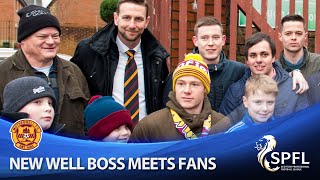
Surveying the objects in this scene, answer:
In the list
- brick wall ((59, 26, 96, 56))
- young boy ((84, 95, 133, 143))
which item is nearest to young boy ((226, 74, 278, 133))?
young boy ((84, 95, 133, 143))

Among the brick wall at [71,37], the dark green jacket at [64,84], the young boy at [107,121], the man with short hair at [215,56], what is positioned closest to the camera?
the young boy at [107,121]

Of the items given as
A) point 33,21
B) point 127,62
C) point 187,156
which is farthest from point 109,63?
point 187,156

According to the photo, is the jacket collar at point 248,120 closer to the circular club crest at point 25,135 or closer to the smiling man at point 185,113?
the smiling man at point 185,113

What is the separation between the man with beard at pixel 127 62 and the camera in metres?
3.79

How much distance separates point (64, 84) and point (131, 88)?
553 millimetres

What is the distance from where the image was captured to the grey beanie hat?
290 cm

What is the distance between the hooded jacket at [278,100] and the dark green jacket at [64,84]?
2.80 ft

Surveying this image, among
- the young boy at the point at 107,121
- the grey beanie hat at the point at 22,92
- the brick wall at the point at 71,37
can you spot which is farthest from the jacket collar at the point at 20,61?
the brick wall at the point at 71,37

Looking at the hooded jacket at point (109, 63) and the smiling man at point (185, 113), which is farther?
the hooded jacket at point (109, 63)

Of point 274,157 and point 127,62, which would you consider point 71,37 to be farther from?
point 274,157

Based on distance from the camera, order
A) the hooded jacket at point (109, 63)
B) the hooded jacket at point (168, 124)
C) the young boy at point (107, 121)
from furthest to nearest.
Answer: the hooded jacket at point (109, 63), the young boy at point (107, 121), the hooded jacket at point (168, 124)

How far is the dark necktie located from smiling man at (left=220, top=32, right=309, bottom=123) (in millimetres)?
676

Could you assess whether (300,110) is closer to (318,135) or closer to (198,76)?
(318,135)

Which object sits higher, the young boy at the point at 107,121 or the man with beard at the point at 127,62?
the man with beard at the point at 127,62
